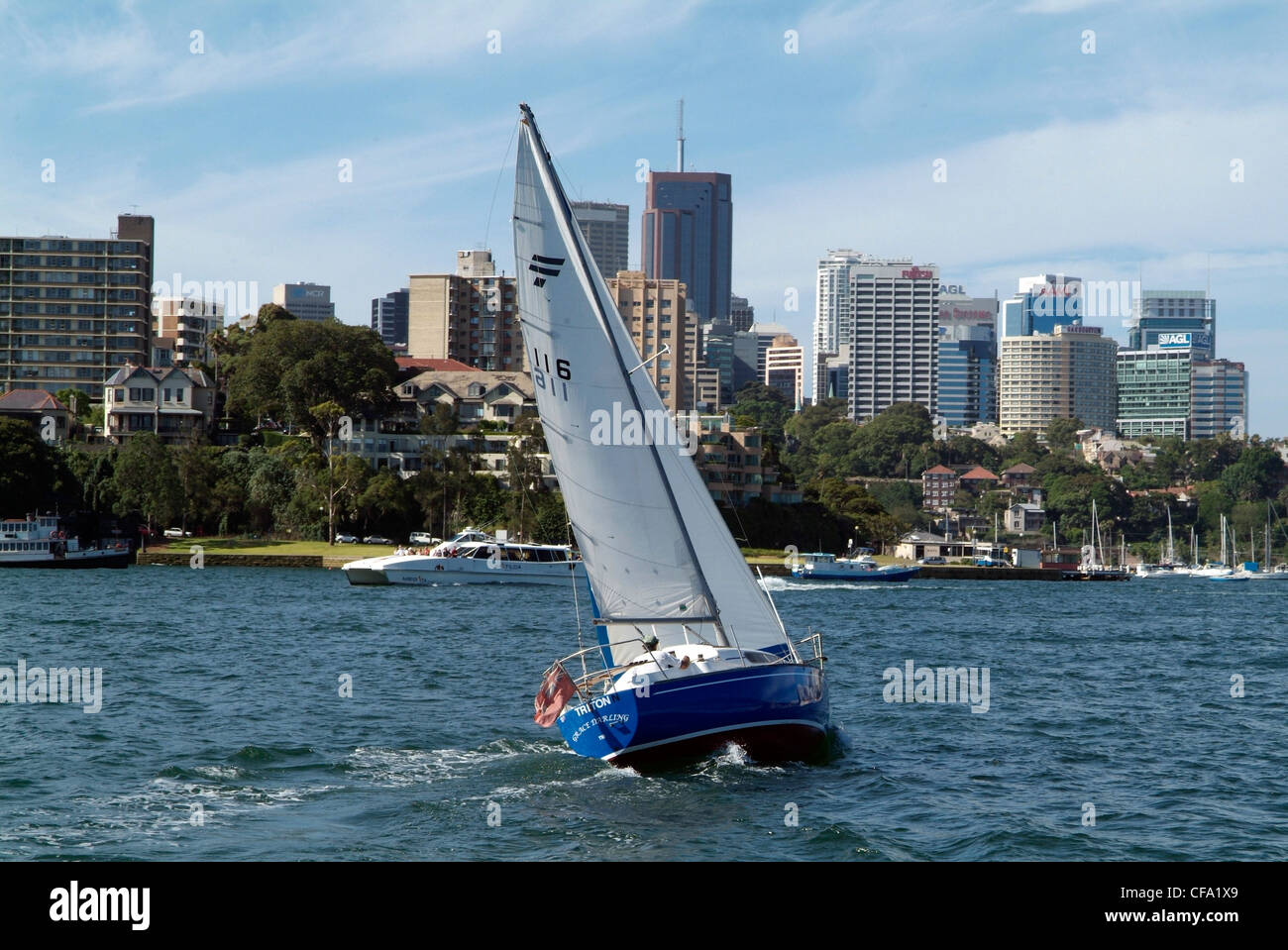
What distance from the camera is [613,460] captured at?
20844 mm

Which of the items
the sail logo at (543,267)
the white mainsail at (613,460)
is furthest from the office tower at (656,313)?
the sail logo at (543,267)

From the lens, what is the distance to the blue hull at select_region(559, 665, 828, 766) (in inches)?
741

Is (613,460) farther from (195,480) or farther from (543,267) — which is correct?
(195,480)

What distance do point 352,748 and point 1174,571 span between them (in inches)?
5948

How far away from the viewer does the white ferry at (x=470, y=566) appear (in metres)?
70.8

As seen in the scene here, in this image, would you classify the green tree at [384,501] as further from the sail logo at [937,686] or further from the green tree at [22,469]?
the sail logo at [937,686]

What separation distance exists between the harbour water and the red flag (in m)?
0.63

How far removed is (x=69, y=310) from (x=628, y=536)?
435 feet

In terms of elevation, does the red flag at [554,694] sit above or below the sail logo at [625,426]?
below

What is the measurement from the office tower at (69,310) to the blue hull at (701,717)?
12953 cm

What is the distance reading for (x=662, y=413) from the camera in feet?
68.9

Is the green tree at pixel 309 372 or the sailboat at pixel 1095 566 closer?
the green tree at pixel 309 372
